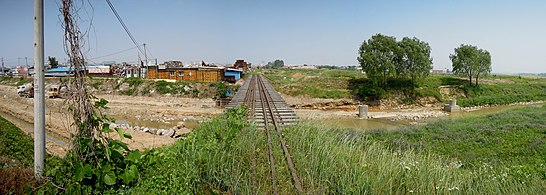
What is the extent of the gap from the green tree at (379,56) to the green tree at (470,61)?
10.3 m

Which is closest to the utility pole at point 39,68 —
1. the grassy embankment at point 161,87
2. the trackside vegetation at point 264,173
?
the trackside vegetation at point 264,173

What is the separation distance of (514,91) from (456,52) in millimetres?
9788

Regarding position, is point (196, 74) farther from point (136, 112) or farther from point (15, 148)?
point (15, 148)

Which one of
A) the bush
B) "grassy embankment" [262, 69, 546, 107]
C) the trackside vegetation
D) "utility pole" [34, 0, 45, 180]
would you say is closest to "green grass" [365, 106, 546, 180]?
the trackside vegetation

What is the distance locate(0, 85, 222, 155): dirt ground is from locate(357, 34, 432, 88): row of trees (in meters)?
18.6

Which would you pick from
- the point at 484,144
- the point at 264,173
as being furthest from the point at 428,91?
the point at 264,173

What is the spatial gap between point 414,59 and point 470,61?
9.01m

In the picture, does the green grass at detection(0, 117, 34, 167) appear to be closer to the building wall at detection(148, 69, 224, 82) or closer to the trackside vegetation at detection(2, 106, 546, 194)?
the trackside vegetation at detection(2, 106, 546, 194)

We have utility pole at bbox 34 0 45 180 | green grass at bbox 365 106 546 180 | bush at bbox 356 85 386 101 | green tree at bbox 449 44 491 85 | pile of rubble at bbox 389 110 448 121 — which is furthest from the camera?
green tree at bbox 449 44 491 85

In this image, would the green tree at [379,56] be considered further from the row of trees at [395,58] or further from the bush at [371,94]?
the bush at [371,94]

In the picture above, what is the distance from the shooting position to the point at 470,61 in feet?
137

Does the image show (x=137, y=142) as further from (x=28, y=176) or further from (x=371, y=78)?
(x=371, y=78)

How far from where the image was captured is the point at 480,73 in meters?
43.3

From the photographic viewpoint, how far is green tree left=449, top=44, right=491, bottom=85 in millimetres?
41938
